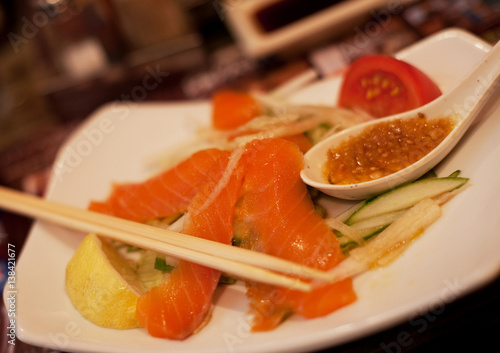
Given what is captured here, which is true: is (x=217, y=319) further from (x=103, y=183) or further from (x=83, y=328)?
(x=103, y=183)

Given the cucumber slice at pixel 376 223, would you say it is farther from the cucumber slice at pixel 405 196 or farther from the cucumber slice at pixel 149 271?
the cucumber slice at pixel 149 271

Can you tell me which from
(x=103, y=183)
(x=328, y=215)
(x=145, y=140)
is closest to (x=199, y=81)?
(x=145, y=140)

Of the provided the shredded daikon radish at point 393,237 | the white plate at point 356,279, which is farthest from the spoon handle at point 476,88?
the shredded daikon radish at point 393,237

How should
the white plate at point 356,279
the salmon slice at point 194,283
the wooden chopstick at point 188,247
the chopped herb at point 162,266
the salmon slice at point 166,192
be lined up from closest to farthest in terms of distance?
1. the white plate at point 356,279
2. the wooden chopstick at point 188,247
3. the salmon slice at point 194,283
4. the chopped herb at point 162,266
5. the salmon slice at point 166,192

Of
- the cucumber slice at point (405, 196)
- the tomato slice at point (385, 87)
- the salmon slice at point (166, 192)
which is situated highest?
the tomato slice at point (385, 87)

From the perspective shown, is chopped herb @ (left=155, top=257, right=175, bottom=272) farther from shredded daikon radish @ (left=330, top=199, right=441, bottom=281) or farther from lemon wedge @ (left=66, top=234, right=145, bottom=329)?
shredded daikon radish @ (left=330, top=199, right=441, bottom=281)

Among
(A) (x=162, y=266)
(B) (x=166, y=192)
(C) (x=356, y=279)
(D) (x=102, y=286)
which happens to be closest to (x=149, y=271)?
(A) (x=162, y=266)
